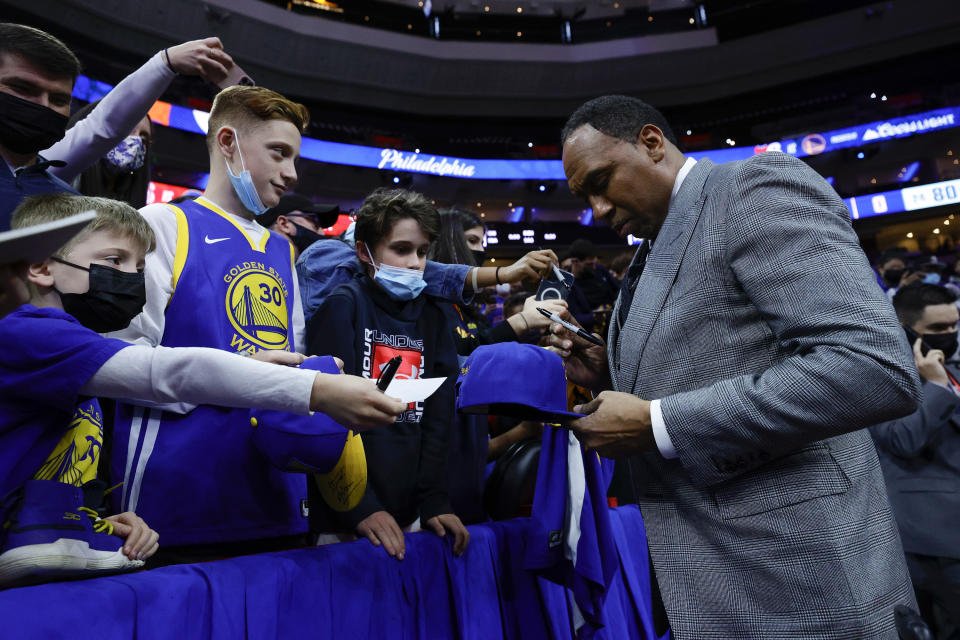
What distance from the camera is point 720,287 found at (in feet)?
4.35

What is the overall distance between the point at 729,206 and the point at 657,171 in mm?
309

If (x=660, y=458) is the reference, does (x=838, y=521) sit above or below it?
below

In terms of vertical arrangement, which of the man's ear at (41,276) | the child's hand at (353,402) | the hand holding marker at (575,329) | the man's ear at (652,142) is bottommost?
the child's hand at (353,402)

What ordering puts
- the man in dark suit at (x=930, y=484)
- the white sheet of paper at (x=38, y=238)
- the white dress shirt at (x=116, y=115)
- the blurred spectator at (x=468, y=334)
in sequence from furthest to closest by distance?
the man in dark suit at (x=930, y=484) < the blurred spectator at (x=468, y=334) < the white dress shirt at (x=116, y=115) < the white sheet of paper at (x=38, y=238)

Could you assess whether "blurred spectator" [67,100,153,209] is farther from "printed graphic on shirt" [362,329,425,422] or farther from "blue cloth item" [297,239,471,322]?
"printed graphic on shirt" [362,329,425,422]

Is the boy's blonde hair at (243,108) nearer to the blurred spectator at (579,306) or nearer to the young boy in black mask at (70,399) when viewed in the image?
the young boy in black mask at (70,399)

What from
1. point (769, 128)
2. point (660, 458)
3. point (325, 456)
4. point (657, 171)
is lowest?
point (660, 458)

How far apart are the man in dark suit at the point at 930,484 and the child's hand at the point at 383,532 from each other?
2.26m

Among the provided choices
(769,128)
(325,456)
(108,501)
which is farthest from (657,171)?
(769,128)

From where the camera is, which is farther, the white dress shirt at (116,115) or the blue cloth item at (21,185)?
the white dress shirt at (116,115)

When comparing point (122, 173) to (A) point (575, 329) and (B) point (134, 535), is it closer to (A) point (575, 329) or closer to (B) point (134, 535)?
(B) point (134, 535)

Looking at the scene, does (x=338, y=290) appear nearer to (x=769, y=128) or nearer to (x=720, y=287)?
(x=720, y=287)

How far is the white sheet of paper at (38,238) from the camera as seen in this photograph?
62 cm

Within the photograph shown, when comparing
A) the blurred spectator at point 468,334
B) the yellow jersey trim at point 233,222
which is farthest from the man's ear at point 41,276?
the blurred spectator at point 468,334
